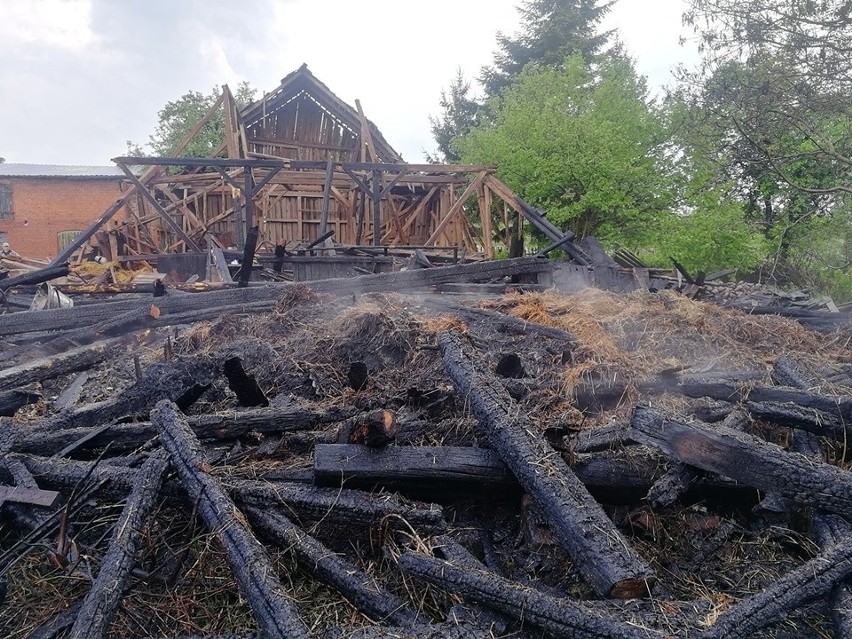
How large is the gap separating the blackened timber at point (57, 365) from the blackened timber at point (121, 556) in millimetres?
2194

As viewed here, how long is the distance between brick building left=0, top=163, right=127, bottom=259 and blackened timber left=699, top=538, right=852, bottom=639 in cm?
3400

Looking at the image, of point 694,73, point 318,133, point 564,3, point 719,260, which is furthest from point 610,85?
point 564,3

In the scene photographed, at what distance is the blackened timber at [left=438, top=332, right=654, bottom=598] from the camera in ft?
6.95

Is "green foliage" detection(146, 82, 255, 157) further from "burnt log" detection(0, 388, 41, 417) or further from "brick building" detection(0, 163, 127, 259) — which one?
"burnt log" detection(0, 388, 41, 417)

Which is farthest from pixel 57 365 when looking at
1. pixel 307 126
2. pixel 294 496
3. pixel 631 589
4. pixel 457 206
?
pixel 307 126

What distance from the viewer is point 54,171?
33.0 metres

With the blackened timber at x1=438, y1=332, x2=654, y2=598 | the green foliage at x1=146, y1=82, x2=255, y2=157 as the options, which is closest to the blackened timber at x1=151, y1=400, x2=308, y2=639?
the blackened timber at x1=438, y1=332, x2=654, y2=598

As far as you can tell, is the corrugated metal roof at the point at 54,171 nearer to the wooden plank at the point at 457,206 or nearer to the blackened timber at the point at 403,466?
the wooden plank at the point at 457,206

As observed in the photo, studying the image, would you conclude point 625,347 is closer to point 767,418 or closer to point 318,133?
point 767,418

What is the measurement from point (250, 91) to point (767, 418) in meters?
47.6

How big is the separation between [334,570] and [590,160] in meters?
15.9

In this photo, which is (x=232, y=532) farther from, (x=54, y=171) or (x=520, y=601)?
(x=54, y=171)

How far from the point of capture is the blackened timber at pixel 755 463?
8.04 feet

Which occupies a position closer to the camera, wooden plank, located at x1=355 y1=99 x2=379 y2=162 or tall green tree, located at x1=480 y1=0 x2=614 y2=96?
wooden plank, located at x1=355 y1=99 x2=379 y2=162
